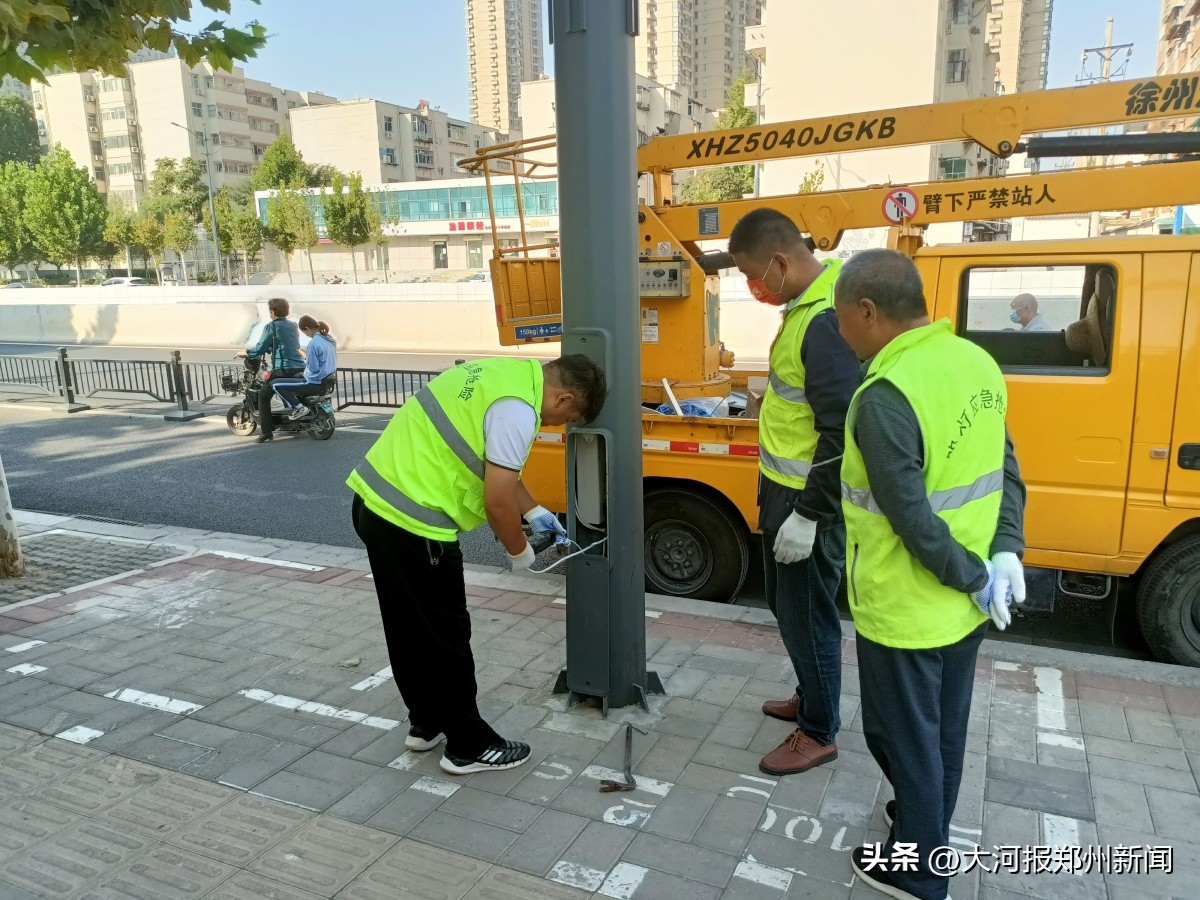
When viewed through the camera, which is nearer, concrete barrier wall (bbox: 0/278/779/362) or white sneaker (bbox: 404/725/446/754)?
white sneaker (bbox: 404/725/446/754)

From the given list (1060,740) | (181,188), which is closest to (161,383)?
(1060,740)

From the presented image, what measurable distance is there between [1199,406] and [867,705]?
284cm

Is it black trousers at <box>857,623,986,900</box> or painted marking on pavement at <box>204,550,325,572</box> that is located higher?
black trousers at <box>857,623,986,900</box>

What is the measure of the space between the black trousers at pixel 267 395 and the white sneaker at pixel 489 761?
8875mm

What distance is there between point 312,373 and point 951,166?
40.5 metres

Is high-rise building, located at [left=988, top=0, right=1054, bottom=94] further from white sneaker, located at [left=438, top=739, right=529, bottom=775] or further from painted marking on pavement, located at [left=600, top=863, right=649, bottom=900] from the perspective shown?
painted marking on pavement, located at [left=600, top=863, right=649, bottom=900]

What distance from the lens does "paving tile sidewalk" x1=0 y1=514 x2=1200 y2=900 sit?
290cm

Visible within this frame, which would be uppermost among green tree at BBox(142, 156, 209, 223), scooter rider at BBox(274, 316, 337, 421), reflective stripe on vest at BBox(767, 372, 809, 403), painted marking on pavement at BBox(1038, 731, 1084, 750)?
green tree at BBox(142, 156, 209, 223)

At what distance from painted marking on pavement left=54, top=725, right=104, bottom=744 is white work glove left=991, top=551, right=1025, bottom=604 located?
12.4 ft

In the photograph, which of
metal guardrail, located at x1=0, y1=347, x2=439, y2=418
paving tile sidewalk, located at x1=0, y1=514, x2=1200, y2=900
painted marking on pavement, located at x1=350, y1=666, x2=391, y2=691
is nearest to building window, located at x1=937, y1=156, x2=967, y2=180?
metal guardrail, located at x1=0, y1=347, x2=439, y2=418

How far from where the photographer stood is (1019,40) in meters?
102

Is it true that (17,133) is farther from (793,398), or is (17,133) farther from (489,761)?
(793,398)

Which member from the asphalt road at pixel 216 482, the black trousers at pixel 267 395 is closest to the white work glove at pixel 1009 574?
the asphalt road at pixel 216 482

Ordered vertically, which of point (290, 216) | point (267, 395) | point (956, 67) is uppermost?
point (956, 67)
